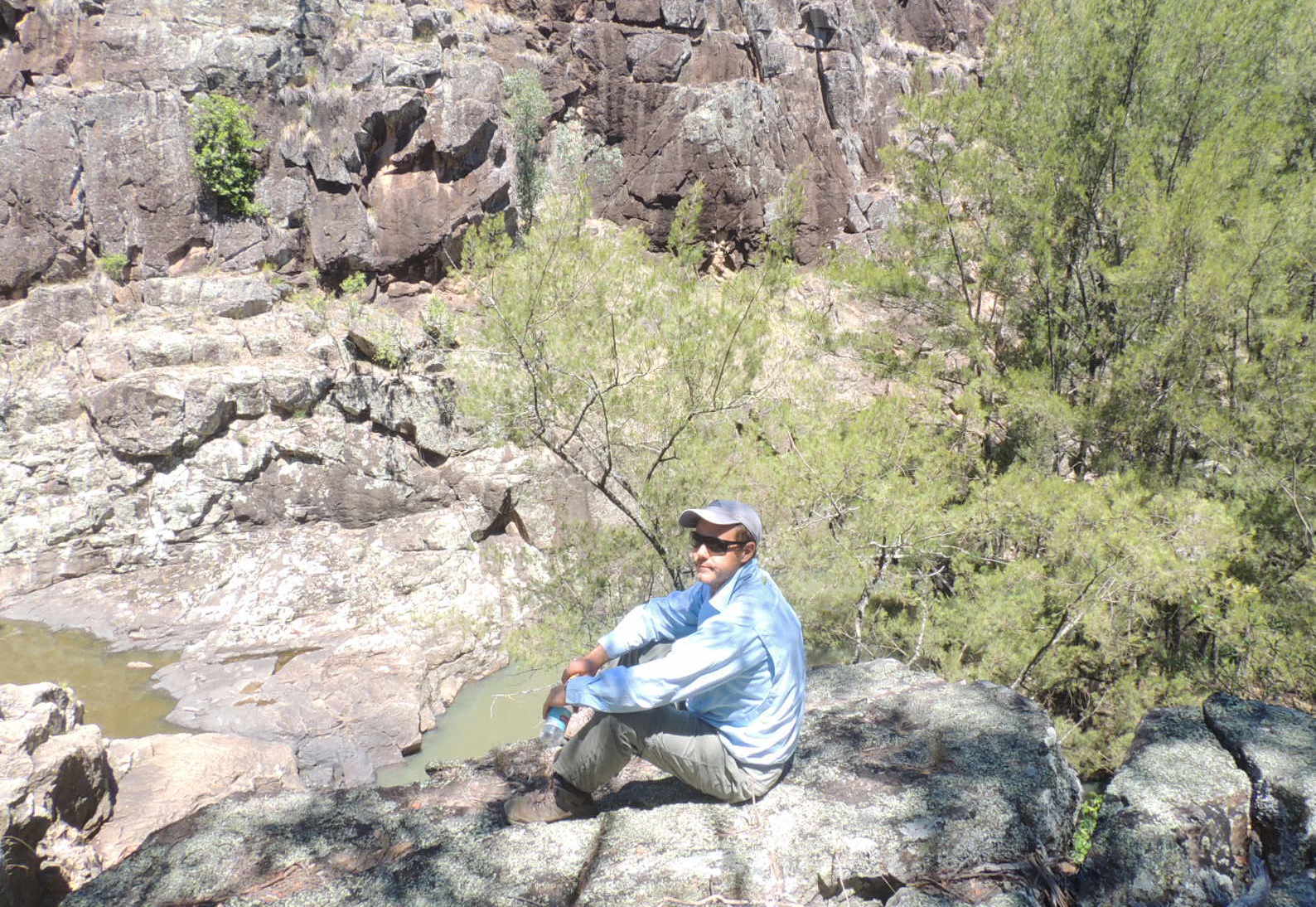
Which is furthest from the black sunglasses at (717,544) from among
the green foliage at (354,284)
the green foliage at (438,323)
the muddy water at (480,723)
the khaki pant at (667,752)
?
the green foliage at (354,284)

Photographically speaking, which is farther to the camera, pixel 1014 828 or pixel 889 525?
pixel 889 525

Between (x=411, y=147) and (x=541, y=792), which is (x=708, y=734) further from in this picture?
(x=411, y=147)

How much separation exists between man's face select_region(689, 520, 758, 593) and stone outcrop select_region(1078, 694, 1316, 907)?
1.33 meters

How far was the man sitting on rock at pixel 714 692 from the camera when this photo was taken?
2.40 meters

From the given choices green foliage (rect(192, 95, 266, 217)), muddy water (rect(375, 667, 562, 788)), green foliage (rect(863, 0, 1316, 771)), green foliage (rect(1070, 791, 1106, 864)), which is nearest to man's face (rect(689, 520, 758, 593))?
green foliage (rect(1070, 791, 1106, 864))

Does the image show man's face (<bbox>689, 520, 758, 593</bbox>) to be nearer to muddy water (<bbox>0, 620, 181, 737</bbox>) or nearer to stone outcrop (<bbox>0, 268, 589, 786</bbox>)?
stone outcrop (<bbox>0, 268, 589, 786</bbox>)

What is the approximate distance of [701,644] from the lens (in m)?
2.40

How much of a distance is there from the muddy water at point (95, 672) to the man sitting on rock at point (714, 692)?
815 centimetres

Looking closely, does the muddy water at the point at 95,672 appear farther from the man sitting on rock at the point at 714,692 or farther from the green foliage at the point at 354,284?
the man sitting on rock at the point at 714,692

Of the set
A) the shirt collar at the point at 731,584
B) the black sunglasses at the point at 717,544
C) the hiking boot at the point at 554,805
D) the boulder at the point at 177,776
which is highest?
the black sunglasses at the point at 717,544

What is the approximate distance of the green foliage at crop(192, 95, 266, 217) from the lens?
1542cm

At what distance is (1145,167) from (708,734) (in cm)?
686

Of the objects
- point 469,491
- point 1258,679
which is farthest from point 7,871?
point 469,491

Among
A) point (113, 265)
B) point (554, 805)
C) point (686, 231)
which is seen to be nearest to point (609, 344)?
point (686, 231)
